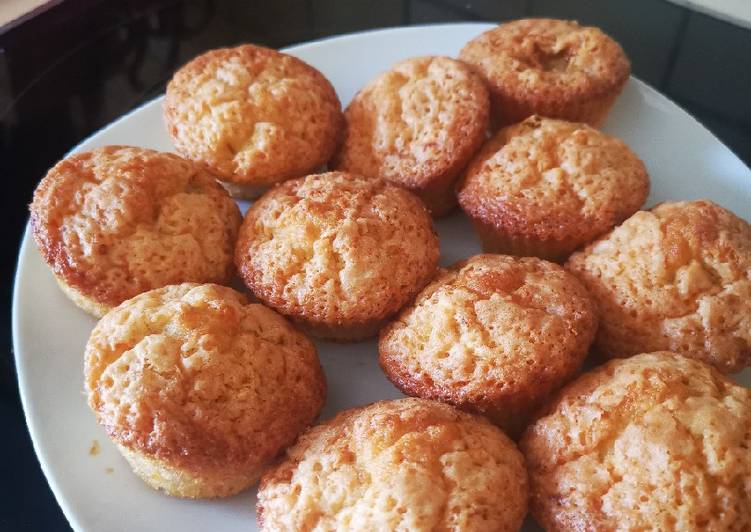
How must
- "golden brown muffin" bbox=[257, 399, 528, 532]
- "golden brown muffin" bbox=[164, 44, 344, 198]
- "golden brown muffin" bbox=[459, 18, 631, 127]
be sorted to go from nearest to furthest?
"golden brown muffin" bbox=[257, 399, 528, 532] → "golden brown muffin" bbox=[164, 44, 344, 198] → "golden brown muffin" bbox=[459, 18, 631, 127]

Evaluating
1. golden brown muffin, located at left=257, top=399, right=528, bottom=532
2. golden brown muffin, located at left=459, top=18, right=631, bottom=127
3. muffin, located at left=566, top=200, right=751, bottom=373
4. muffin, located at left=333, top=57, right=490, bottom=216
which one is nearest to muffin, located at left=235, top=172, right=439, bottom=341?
muffin, located at left=333, top=57, right=490, bottom=216

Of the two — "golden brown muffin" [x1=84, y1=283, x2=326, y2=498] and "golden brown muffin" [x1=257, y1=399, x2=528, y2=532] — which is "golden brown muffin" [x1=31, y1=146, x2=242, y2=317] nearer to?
"golden brown muffin" [x1=84, y1=283, x2=326, y2=498]

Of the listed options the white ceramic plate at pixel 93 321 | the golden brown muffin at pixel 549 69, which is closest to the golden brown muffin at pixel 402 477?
the white ceramic plate at pixel 93 321

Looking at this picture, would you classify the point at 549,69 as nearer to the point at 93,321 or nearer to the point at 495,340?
the point at 495,340

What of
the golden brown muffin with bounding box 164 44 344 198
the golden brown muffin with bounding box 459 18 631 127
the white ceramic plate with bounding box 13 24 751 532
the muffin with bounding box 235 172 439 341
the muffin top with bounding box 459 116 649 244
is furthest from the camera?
the golden brown muffin with bounding box 459 18 631 127

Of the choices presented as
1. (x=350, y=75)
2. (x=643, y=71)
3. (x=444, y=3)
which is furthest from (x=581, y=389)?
(x=444, y=3)

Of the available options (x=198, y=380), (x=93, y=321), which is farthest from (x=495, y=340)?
(x=93, y=321)

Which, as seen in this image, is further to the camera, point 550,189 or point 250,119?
point 250,119

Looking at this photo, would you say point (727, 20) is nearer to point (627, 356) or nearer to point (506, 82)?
point (506, 82)
